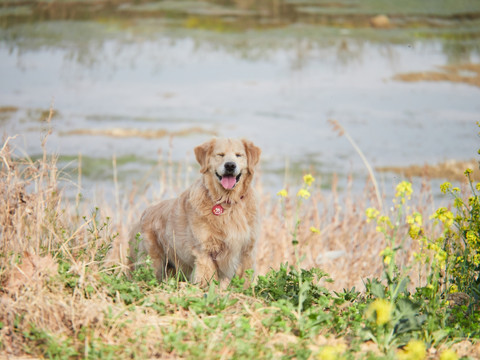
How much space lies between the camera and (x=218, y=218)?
4738mm

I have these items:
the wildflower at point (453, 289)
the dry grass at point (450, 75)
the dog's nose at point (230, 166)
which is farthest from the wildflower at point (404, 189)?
the dry grass at point (450, 75)

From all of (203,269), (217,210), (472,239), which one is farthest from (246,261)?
(472,239)

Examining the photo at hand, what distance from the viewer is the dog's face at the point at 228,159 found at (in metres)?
4.64

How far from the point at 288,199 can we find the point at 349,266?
39.4 inches

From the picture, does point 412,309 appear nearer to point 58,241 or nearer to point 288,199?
point 58,241

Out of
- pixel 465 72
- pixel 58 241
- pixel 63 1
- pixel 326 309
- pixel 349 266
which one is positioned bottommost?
pixel 349 266

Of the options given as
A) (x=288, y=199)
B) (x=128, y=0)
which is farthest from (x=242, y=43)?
(x=288, y=199)

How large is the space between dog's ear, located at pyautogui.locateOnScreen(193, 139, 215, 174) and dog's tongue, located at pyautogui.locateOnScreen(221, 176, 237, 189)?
0.22 metres

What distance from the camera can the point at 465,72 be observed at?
17.4 m

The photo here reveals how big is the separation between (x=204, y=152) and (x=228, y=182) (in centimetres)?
35

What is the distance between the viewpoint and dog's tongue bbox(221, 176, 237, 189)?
4637 millimetres

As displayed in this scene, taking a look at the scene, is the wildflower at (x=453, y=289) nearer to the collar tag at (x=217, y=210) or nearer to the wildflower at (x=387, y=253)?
the wildflower at (x=387, y=253)

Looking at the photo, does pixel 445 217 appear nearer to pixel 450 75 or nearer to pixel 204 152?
pixel 204 152

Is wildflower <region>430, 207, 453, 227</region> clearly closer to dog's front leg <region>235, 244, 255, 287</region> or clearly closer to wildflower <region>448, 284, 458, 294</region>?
wildflower <region>448, 284, 458, 294</region>
